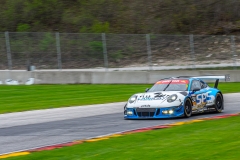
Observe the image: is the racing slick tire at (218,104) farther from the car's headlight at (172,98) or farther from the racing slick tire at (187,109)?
the car's headlight at (172,98)

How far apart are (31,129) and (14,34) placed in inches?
645

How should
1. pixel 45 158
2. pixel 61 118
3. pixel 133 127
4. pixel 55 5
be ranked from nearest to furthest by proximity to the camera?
pixel 45 158, pixel 133 127, pixel 61 118, pixel 55 5

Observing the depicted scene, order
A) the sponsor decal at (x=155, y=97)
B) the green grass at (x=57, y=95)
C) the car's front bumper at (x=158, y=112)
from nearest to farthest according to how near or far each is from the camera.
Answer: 1. the car's front bumper at (x=158, y=112)
2. the sponsor decal at (x=155, y=97)
3. the green grass at (x=57, y=95)

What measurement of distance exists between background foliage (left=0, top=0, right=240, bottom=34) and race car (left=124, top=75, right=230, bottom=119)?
83.2ft

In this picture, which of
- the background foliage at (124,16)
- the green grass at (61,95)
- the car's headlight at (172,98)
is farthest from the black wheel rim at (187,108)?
the background foliage at (124,16)

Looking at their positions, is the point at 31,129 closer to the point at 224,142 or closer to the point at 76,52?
the point at 224,142

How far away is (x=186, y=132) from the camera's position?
10852 mm

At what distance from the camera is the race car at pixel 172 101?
46.1 feet

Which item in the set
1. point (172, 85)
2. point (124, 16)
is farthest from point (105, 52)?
point (124, 16)

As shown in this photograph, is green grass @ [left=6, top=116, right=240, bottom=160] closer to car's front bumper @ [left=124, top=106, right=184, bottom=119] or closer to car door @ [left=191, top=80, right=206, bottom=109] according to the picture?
car's front bumper @ [left=124, top=106, right=184, bottom=119]

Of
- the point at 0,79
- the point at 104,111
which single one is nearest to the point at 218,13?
the point at 0,79

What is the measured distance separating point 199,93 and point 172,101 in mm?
1482

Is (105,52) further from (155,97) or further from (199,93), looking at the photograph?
(155,97)

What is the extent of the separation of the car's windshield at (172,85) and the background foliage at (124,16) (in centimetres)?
2531
